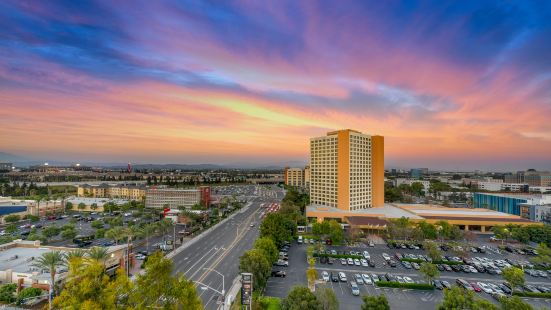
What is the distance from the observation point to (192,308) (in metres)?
20.9

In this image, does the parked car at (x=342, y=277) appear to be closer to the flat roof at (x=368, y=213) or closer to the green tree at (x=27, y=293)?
the flat roof at (x=368, y=213)

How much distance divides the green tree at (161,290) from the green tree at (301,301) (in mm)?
8395

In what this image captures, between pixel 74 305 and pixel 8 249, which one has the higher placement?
pixel 74 305

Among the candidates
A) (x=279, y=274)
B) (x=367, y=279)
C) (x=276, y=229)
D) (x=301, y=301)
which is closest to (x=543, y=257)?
(x=367, y=279)

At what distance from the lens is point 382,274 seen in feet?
133

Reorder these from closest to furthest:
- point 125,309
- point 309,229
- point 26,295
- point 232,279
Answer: point 125,309, point 26,295, point 232,279, point 309,229

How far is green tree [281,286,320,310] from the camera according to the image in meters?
25.0

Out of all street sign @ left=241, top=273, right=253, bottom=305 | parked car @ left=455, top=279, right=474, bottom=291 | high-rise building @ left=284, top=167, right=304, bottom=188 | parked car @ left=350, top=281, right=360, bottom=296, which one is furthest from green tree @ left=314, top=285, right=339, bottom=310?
high-rise building @ left=284, top=167, right=304, bottom=188

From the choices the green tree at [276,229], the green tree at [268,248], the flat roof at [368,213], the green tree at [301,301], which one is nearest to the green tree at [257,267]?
the green tree at [268,248]

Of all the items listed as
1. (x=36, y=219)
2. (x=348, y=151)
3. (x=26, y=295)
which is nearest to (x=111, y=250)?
(x=26, y=295)

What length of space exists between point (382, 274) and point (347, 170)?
39012mm

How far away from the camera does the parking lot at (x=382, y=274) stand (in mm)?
32469

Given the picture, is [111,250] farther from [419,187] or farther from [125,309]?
[419,187]

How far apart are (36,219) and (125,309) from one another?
250 feet
